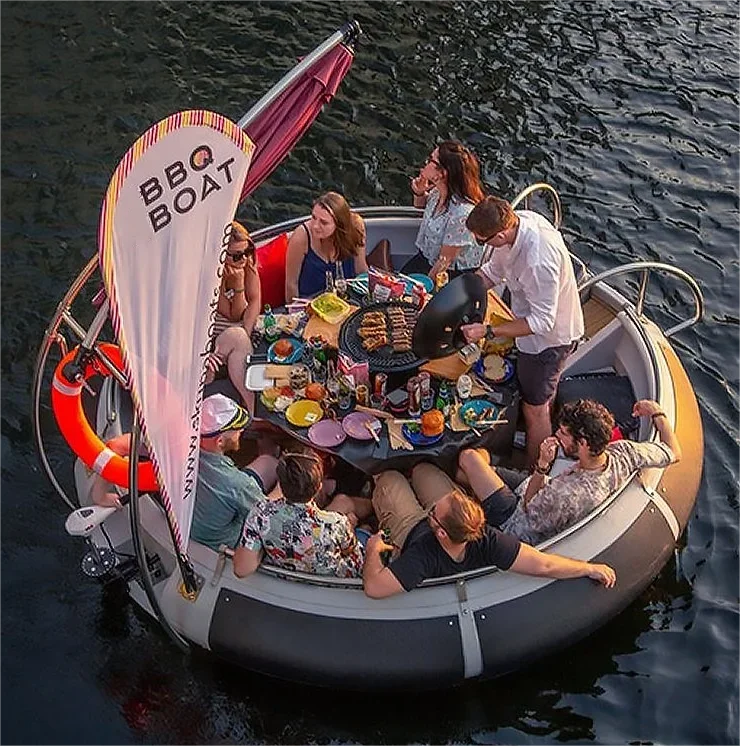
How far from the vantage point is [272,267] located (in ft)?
26.6

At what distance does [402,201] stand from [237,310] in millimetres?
3850

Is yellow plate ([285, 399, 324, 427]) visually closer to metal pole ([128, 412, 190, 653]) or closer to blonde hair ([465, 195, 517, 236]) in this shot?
metal pole ([128, 412, 190, 653])

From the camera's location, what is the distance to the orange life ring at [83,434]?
18.3 feet

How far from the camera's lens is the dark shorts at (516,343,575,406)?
22.8 ft

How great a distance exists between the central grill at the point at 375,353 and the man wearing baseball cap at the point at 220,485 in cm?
106

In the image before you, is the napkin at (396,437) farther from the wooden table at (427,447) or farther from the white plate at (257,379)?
the white plate at (257,379)

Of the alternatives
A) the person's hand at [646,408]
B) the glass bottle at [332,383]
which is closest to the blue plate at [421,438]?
the glass bottle at [332,383]

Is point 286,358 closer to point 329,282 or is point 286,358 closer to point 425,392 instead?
point 329,282

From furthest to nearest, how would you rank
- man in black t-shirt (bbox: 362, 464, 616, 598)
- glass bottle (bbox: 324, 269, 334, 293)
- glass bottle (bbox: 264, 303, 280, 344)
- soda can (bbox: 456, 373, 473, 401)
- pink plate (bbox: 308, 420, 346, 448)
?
glass bottle (bbox: 324, 269, 334, 293)
glass bottle (bbox: 264, 303, 280, 344)
soda can (bbox: 456, 373, 473, 401)
pink plate (bbox: 308, 420, 346, 448)
man in black t-shirt (bbox: 362, 464, 616, 598)

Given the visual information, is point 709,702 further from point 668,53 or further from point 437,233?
point 668,53

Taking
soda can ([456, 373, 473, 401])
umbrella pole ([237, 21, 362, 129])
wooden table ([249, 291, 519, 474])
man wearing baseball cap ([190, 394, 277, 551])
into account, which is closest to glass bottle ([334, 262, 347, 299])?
wooden table ([249, 291, 519, 474])

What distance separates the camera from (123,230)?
458 cm

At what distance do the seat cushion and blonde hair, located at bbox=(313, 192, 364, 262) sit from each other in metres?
0.57

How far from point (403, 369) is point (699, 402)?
3.22 metres
